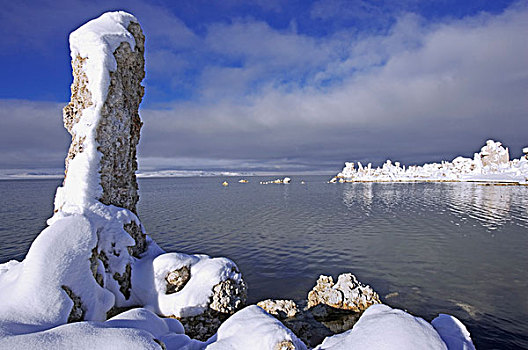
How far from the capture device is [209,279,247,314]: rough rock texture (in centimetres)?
1122

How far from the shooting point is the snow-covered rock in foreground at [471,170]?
126m

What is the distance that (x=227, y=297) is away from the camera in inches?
450

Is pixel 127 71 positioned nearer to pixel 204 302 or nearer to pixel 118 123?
pixel 118 123

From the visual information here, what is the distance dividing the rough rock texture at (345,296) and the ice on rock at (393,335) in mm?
6897

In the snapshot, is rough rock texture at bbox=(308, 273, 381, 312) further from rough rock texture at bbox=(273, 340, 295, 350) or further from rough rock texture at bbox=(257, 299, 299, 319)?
rough rock texture at bbox=(273, 340, 295, 350)

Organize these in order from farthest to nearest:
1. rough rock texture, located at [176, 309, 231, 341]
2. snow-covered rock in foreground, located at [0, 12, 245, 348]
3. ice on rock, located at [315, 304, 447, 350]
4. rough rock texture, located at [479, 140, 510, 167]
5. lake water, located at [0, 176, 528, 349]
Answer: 1. rough rock texture, located at [479, 140, 510, 167]
2. lake water, located at [0, 176, 528, 349]
3. rough rock texture, located at [176, 309, 231, 341]
4. snow-covered rock in foreground, located at [0, 12, 245, 348]
5. ice on rock, located at [315, 304, 447, 350]

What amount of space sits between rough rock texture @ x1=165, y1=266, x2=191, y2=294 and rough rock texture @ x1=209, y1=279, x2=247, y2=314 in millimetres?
1396

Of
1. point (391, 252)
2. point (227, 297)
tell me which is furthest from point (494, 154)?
point (227, 297)

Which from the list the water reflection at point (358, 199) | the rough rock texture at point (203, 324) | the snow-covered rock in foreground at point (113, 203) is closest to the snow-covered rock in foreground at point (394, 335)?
the rough rock texture at point (203, 324)

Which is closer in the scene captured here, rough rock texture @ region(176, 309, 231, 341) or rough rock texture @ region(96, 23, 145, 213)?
rough rock texture @ region(176, 309, 231, 341)

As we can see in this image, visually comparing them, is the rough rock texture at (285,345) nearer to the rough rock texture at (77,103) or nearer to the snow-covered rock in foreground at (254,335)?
the snow-covered rock in foreground at (254,335)

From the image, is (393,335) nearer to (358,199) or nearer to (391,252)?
(391,252)

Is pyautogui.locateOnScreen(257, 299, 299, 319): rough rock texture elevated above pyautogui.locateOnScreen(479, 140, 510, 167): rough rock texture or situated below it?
below

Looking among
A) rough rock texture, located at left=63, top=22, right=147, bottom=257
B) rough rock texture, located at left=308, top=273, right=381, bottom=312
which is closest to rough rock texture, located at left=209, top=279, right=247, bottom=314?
rough rock texture, located at left=308, top=273, right=381, bottom=312
